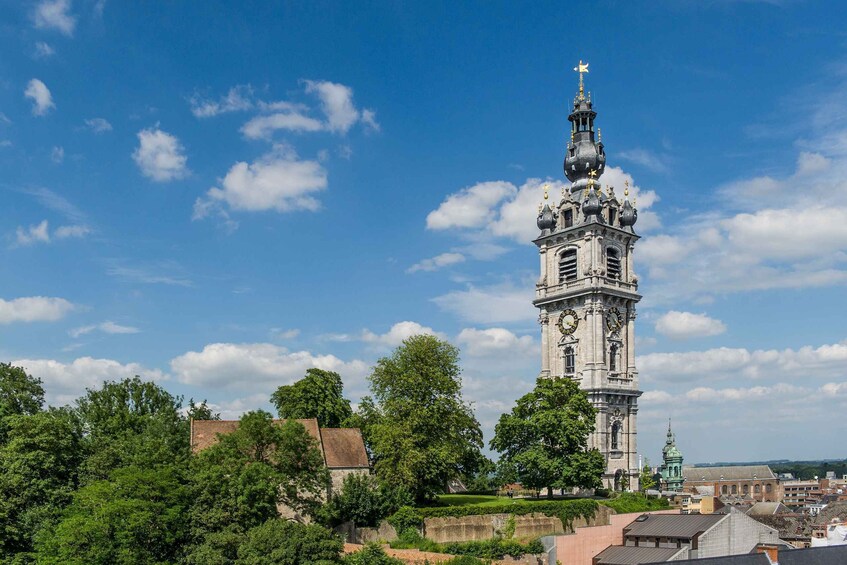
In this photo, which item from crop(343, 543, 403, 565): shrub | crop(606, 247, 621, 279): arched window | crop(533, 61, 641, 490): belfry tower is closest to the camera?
crop(343, 543, 403, 565): shrub

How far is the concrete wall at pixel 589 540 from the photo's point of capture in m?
45.0

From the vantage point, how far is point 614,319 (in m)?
66.7

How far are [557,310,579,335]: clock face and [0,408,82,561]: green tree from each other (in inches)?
1496

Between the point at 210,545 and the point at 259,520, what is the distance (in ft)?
8.79

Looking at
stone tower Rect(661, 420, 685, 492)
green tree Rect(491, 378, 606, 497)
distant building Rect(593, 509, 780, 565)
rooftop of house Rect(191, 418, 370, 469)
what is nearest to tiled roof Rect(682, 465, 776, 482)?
stone tower Rect(661, 420, 685, 492)

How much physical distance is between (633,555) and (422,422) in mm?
13730

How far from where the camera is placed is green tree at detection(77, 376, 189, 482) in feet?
137

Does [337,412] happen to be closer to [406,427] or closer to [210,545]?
[406,427]

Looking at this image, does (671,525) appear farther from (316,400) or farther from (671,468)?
(671,468)

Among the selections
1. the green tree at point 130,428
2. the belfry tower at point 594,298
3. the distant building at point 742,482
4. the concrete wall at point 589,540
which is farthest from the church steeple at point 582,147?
the distant building at point 742,482

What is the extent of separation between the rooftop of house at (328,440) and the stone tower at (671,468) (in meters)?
55.3

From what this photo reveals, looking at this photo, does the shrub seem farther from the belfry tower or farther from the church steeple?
the church steeple

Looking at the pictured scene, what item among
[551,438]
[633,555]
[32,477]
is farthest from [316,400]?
[633,555]

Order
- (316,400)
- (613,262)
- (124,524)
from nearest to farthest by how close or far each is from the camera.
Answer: (124,524) < (316,400) < (613,262)
